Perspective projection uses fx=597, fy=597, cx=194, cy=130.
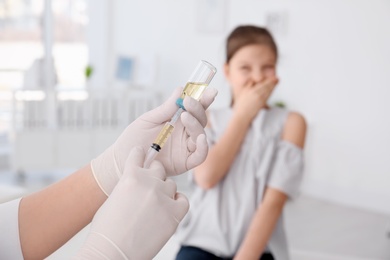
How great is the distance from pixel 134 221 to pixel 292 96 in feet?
12.1

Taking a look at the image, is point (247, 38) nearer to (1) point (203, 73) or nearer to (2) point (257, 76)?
(2) point (257, 76)

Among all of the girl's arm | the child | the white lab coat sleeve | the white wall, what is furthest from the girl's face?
the white wall

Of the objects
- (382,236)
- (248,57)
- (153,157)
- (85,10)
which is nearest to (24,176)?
(85,10)

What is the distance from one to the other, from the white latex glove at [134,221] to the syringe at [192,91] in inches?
4.0

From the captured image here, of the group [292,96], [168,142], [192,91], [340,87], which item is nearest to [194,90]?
[192,91]

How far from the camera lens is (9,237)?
105 centimetres

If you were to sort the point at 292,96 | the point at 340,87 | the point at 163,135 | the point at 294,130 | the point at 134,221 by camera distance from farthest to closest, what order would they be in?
the point at 292,96 → the point at 340,87 → the point at 294,130 → the point at 163,135 → the point at 134,221

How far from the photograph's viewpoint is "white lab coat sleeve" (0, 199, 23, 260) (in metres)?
1.04

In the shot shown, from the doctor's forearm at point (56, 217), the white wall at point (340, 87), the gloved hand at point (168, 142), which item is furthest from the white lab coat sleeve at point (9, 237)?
the white wall at point (340, 87)

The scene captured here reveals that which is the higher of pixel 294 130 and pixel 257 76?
pixel 257 76

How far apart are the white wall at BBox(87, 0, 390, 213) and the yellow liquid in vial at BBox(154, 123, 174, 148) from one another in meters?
2.95

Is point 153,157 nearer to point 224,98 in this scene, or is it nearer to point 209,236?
point 209,236

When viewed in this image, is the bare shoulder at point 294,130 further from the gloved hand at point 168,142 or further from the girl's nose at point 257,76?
the gloved hand at point 168,142

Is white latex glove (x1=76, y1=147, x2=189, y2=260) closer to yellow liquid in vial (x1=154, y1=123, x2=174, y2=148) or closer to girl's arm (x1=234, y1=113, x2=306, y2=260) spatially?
yellow liquid in vial (x1=154, y1=123, x2=174, y2=148)
